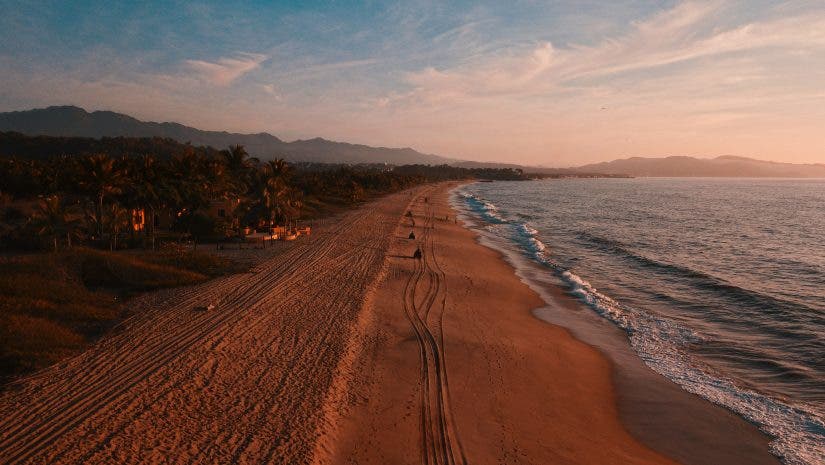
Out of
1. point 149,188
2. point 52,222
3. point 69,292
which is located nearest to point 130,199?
point 149,188

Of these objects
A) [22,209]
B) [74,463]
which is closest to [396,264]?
[74,463]

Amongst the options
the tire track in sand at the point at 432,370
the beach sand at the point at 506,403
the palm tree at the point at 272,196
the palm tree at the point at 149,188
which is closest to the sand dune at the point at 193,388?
the beach sand at the point at 506,403

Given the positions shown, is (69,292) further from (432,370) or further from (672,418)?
(672,418)

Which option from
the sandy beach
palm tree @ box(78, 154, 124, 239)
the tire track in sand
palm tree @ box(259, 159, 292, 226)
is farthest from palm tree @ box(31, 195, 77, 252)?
the tire track in sand

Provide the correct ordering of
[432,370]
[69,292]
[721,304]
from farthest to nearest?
1. [721,304]
2. [69,292]
3. [432,370]

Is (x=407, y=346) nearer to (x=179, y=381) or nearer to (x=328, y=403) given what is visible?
(x=328, y=403)
